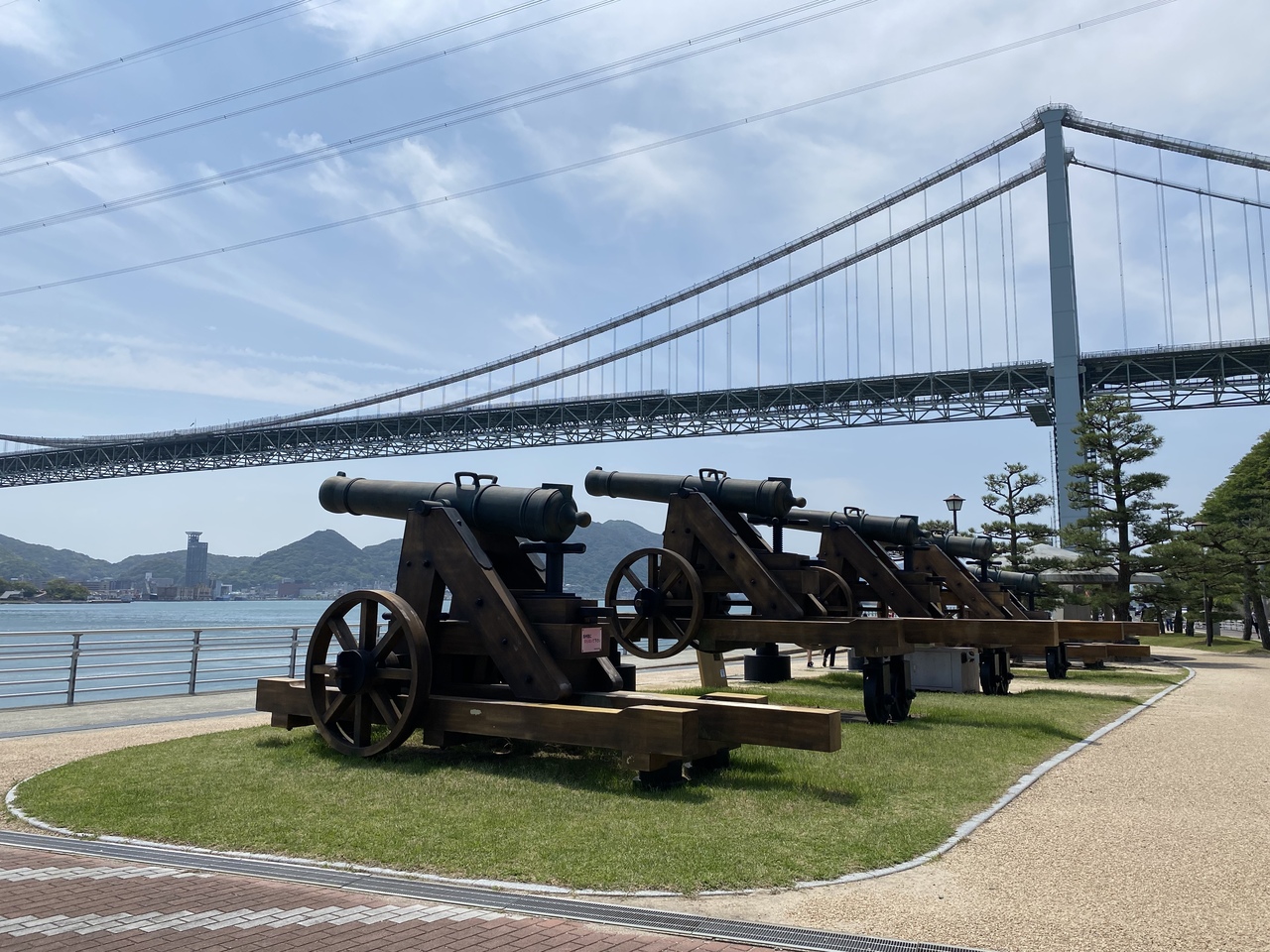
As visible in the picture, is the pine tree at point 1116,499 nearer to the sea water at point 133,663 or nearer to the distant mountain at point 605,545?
the sea water at point 133,663

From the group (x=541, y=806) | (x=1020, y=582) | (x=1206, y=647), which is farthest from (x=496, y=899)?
(x=1206, y=647)

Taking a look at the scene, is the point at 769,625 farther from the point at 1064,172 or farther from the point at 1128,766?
the point at 1064,172

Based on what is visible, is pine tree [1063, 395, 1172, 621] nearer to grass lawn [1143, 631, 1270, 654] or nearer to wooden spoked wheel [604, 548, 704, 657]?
grass lawn [1143, 631, 1270, 654]

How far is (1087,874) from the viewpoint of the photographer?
4258mm

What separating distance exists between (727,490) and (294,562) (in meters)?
169

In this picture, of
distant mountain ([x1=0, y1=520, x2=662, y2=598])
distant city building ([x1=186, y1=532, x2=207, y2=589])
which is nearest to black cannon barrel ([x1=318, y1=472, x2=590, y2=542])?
distant mountain ([x1=0, y1=520, x2=662, y2=598])

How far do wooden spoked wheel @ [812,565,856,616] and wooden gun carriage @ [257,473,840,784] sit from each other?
4335 millimetres

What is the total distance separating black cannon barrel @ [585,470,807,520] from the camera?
10.2 meters

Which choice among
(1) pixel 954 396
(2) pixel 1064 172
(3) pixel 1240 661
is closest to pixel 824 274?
(1) pixel 954 396

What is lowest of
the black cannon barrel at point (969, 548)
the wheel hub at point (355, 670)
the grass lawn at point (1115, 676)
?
the grass lawn at point (1115, 676)

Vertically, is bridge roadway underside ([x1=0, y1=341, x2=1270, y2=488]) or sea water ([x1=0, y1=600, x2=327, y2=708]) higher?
bridge roadway underside ([x1=0, y1=341, x2=1270, y2=488])

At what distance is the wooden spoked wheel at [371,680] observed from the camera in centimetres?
634

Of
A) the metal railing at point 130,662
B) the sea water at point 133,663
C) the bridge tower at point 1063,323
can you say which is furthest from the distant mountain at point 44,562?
the bridge tower at point 1063,323

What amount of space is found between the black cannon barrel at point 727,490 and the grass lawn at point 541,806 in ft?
10.4
